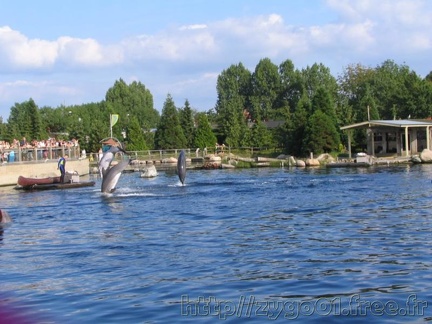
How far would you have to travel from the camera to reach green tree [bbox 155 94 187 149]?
87625 millimetres

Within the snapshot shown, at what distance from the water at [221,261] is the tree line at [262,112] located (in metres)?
45.7

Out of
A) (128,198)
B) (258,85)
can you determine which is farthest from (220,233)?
(258,85)

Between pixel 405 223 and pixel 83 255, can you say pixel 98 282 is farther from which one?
pixel 405 223

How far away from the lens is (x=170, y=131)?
88.1 m

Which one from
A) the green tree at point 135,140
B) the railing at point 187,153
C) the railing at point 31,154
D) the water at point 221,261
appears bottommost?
the water at point 221,261

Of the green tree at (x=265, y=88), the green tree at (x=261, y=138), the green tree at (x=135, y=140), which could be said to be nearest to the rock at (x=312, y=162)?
the green tree at (x=261, y=138)

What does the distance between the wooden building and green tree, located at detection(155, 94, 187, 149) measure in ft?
87.4

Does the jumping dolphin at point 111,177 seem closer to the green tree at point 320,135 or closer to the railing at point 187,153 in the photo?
the green tree at point 320,135

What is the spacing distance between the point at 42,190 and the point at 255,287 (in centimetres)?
2916

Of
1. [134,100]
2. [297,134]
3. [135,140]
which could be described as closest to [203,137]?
[135,140]

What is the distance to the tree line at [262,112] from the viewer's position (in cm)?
7754

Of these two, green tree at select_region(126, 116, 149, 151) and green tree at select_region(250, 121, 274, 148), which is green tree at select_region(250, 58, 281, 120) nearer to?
green tree at select_region(250, 121, 274, 148)

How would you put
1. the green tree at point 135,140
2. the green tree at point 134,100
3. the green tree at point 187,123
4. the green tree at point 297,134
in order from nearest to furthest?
the green tree at point 297,134, the green tree at point 135,140, the green tree at point 187,123, the green tree at point 134,100

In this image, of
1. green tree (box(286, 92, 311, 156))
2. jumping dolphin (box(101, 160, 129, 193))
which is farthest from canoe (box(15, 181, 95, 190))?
green tree (box(286, 92, 311, 156))
